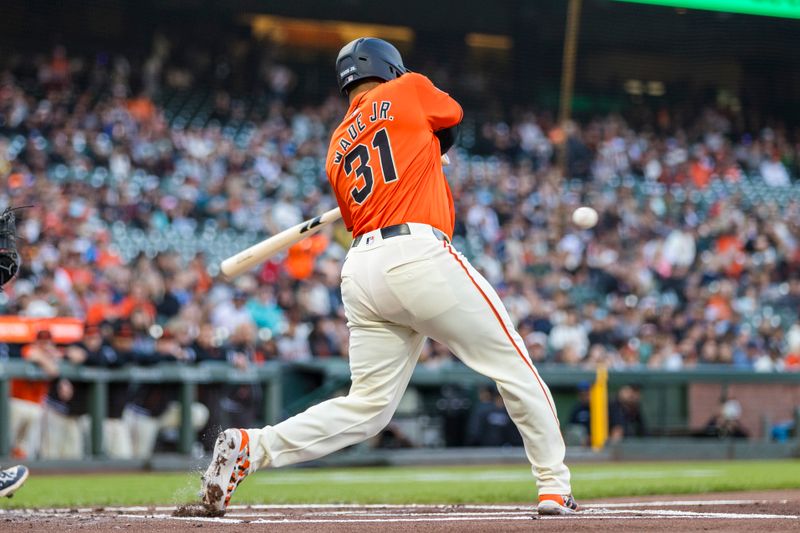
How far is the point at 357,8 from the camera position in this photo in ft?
71.8

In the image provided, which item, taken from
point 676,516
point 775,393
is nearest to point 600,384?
point 775,393

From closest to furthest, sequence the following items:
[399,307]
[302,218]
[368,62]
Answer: [399,307]
[368,62]
[302,218]

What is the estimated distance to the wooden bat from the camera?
538cm

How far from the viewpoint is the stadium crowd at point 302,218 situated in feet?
42.6

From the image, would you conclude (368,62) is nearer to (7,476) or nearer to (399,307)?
(399,307)

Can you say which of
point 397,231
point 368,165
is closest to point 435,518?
point 397,231

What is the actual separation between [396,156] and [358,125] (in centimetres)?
23

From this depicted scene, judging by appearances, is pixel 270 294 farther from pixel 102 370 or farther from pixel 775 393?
pixel 775 393

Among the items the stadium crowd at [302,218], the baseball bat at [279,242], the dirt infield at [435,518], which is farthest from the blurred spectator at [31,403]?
the baseball bat at [279,242]

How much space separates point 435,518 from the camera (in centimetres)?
488

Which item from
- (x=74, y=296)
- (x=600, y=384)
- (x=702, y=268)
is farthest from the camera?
(x=702, y=268)

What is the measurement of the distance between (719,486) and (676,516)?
302 centimetres

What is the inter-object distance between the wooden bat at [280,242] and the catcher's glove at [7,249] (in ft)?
3.14

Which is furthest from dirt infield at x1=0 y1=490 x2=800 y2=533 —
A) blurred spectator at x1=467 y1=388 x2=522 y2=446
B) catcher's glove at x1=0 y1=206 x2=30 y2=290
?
blurred spectator at x1=467 y1=388 x2=522 y2=446
